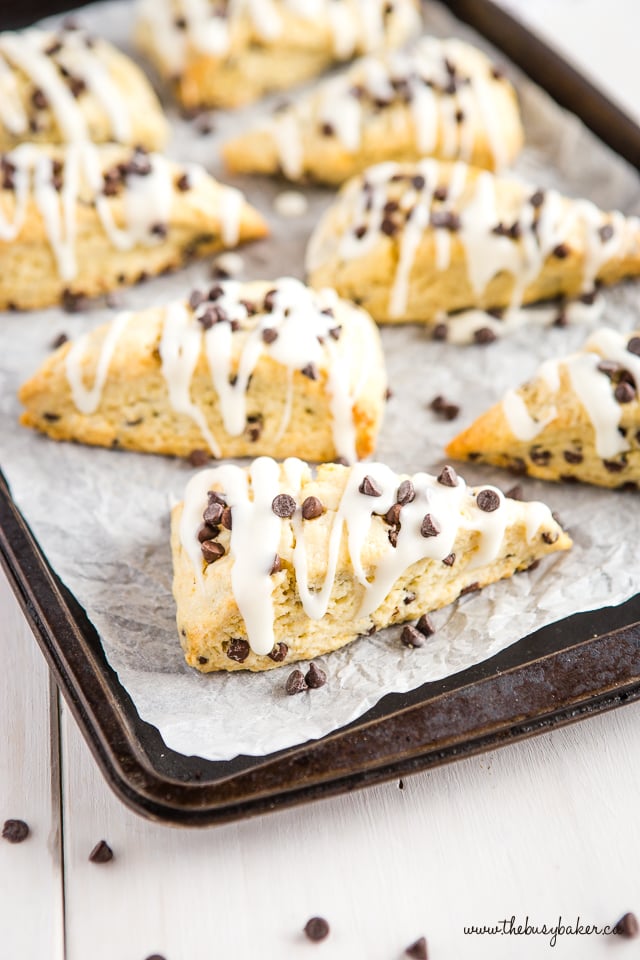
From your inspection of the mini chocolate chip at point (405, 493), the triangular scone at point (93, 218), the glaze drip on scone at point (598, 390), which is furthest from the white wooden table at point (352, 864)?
the triangular scone at point (93, 218)

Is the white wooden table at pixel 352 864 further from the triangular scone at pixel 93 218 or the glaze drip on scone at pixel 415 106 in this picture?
the glaze drip on scone at pixel 415 106

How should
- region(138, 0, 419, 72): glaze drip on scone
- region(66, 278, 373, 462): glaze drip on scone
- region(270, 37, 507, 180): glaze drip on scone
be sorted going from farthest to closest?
region(138, 0, 419, 72): glaze drip on scone, region(270, 37, 507, 180): glaze drip on scone, region(66, 278, 373, 462): glaze drip on scone

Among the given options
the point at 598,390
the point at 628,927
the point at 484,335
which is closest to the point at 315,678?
the point at 628,927

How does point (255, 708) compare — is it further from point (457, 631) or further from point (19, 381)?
point (19, 381)

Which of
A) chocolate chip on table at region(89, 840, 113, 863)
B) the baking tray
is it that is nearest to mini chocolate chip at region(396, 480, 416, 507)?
the baking tray

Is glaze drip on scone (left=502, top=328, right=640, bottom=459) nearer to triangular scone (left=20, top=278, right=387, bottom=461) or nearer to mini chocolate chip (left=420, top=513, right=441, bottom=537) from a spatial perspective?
triangular scone (left=20, top=278, right=387, bottom=461)

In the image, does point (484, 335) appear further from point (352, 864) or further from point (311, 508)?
point (352, 864)
